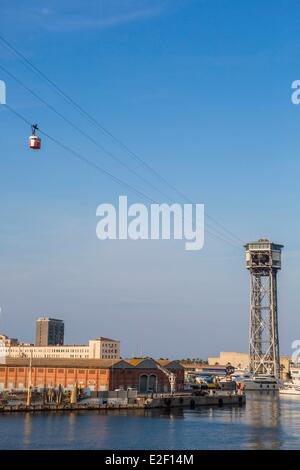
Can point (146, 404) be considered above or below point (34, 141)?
below

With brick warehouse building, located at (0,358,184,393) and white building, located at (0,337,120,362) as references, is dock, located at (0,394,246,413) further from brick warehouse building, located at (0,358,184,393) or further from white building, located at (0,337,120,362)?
white building, located at (0,337,120,362)

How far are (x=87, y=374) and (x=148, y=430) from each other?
41.4 m

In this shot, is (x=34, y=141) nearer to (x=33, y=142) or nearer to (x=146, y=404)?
(x=33, y=142)

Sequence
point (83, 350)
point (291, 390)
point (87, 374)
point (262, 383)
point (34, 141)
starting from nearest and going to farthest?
1. point (34, 141)
2. point (87, 374)
3. point (291, 390)
4. point (262, 383)
5. point (83, 350)

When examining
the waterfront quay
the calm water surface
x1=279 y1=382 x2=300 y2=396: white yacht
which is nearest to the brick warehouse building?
the waterfront quay

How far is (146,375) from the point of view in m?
106

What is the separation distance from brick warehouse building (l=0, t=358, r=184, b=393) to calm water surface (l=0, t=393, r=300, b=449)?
761 inches

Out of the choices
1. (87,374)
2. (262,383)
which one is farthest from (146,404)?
(262,383)

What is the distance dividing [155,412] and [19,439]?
32.1m

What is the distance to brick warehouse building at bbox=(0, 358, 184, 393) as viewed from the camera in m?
101

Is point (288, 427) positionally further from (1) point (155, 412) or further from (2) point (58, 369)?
(2) point (58, 369)

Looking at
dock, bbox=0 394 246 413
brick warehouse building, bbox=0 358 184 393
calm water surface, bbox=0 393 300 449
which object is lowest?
calm water surface, bbox=0 393 300 449

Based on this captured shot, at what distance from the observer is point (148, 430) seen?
62.0 metres
